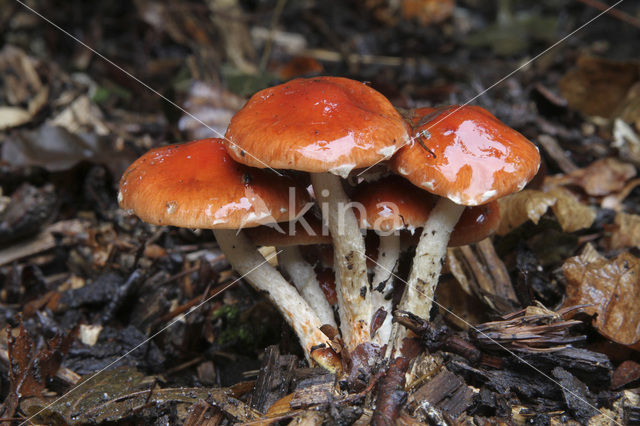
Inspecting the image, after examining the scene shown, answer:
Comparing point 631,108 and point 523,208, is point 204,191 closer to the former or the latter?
point 523,208

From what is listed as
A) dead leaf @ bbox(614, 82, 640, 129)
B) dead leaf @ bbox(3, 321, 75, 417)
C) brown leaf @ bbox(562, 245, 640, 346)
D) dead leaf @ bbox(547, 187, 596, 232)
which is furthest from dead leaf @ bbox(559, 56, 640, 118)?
dead leaf @ bbox(3, 321, 75, 417)

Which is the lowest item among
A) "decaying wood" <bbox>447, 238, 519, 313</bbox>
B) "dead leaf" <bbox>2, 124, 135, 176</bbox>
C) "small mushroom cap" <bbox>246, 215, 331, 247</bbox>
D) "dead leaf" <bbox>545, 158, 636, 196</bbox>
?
"dead leaf" <bbox>545, 158, 636, 196</bbox>

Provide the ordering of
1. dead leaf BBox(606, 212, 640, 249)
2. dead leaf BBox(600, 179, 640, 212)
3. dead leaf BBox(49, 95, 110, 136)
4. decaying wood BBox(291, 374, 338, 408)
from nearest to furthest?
decaying wood BBox(291, 374, 338, 408)
dead leaf BBox(606, 212, 640, 249)
dead leaf BBox(600, 179, 640, 212)
dead leaf BBox(49, 95, 110, 136)

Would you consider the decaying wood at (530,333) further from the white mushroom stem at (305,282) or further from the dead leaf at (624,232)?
the dead leaf at (624,232)

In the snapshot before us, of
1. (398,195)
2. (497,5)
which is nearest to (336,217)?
(398,195)

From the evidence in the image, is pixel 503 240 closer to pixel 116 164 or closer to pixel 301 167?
pixel 301 167

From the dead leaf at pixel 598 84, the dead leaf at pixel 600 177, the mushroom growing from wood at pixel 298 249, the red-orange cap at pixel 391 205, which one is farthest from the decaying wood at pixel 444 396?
the dead leaf at pixel 598 84

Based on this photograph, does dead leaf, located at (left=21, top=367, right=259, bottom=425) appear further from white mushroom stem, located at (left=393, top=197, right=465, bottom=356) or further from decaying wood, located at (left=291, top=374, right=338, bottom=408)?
white mushroom stem, located at (left=393, top=197, right=465, bottom=356)

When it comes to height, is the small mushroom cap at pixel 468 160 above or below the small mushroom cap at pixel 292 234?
above
